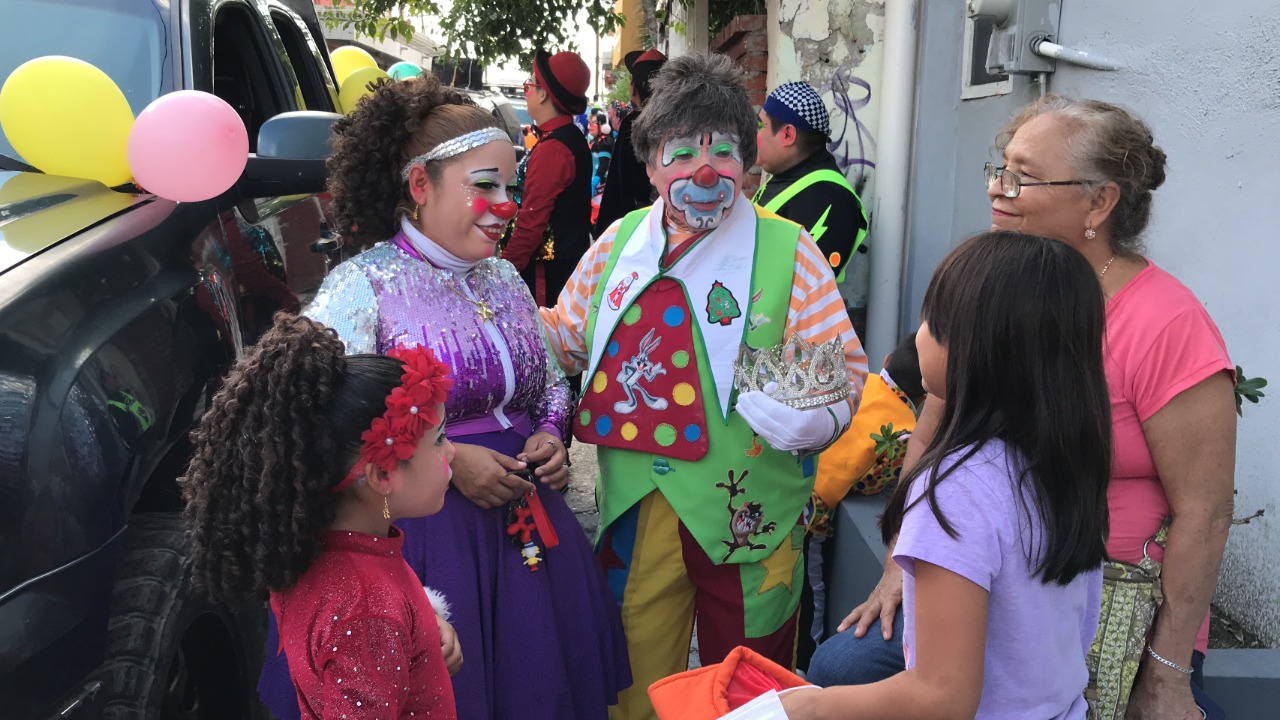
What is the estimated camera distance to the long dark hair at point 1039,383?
1532 mm

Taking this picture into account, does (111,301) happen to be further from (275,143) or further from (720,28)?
(720,28)

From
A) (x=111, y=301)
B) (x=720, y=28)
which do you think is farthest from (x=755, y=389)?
(x=720, y=28)

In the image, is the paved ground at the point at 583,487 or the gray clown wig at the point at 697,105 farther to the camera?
the paved ground at the point at 583,487

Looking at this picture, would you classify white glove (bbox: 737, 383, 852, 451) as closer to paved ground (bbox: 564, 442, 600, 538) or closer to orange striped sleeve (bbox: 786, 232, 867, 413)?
orange striped sleeve (bbox: 786, 232, 867, 413)

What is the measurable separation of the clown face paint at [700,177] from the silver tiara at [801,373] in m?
0.37

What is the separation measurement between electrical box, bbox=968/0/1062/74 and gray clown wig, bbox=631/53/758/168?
5.32ft

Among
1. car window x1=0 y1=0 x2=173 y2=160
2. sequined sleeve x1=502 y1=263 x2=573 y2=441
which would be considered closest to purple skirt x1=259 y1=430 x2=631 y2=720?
sequined sleeve x1=502 y1=263 x2=573 y2=441

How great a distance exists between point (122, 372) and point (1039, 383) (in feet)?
5.46

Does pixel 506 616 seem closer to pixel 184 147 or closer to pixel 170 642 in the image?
pixel 170 642

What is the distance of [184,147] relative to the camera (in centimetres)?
255

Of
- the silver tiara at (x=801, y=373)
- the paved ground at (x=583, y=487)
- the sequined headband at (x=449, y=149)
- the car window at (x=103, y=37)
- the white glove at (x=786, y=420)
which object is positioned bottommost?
the paved ground at (x=583, y=487)

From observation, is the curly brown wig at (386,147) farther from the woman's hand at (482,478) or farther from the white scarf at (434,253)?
the woman's hand at (482,478)

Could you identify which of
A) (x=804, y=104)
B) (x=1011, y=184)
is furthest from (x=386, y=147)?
(x=804, y=104)

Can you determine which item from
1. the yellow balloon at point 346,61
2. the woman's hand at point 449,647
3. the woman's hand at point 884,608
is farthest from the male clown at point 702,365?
the yellow balloon at point 346,61
